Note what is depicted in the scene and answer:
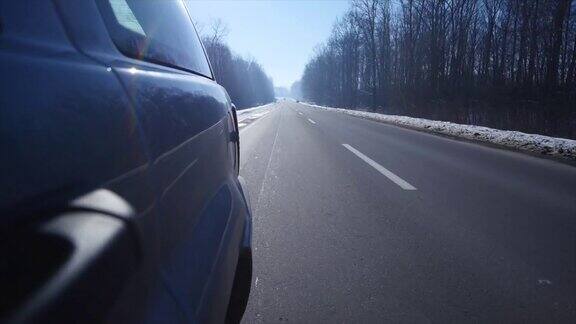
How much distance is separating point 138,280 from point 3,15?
0.53 meters

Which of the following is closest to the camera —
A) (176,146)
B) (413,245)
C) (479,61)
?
(176,146)

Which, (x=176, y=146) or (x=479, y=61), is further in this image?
(x=479, y=61)

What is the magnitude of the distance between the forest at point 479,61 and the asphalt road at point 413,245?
1624cm

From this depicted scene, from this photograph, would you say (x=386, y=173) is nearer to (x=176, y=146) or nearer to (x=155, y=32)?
(x=155, y=32)

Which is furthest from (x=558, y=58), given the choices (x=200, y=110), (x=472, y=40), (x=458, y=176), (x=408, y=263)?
(x=200, y=110)

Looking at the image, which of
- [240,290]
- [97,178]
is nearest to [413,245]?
[240,290]

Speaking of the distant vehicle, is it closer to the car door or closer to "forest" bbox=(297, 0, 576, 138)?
the car door

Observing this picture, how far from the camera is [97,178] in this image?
2.22 feet

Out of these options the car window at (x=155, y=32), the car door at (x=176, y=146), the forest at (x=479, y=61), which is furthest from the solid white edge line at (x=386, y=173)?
the forest at (x=479, y=61)

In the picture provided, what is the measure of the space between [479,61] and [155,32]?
129 feet

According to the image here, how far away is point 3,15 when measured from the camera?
606mm

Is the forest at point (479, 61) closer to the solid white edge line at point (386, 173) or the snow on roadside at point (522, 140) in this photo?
the snow on roadside at point (522, 140)

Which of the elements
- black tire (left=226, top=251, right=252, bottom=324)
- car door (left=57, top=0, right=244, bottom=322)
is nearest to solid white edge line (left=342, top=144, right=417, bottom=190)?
black tire (left=226, top=251, right=252, bottom=324)

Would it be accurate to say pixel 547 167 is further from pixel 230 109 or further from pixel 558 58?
pixel 558 58
